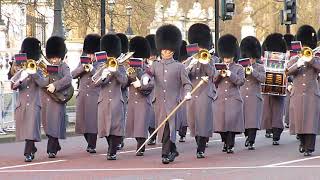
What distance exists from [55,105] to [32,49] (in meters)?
0.96

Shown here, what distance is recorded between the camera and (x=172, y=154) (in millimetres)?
13641

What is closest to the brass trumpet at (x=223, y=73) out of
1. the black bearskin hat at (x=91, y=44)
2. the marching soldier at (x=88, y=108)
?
the marching soldier at (x=88, y=108)

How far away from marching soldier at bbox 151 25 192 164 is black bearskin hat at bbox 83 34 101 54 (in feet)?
6.80

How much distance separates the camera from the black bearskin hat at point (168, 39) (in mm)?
13703

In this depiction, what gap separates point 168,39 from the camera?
1375 centimetres

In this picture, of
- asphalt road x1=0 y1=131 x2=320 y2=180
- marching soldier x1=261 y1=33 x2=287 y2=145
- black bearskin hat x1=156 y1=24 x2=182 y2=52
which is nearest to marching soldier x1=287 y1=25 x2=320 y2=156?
asphalt road x1=0 y1=131 x2=320 y2=180

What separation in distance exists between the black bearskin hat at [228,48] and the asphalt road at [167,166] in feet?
5.26

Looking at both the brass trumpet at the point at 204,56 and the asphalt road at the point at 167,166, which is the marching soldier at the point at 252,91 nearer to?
the asphalt road at the point at 167,166

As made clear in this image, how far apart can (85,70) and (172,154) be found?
7.29 feet

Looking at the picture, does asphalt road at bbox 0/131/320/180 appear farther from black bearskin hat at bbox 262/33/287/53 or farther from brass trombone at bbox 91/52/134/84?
black bearskin hat at bbox 262/33/287/53

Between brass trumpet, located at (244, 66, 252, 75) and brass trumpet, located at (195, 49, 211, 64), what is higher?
brass trumpet, located at (195, 49, 211, 64)

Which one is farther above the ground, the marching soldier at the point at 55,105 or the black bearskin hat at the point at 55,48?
the black bearskin hat at the point at 55,48

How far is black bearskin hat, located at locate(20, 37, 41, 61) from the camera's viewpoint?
14578mm

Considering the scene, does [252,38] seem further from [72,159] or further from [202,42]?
[72,159]
